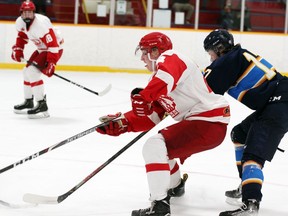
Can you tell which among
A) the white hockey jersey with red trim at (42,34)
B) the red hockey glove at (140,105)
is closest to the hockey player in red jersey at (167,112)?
the red hockey glove at (140,105)

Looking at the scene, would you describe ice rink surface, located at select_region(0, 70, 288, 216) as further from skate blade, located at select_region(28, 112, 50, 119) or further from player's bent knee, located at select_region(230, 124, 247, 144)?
player's bent knee, located at select_region(230, 124, 247, 144)

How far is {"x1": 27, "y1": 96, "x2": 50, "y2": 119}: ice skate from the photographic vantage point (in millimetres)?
6051

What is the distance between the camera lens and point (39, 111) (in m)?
6.09

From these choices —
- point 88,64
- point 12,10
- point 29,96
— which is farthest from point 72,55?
point 29,96

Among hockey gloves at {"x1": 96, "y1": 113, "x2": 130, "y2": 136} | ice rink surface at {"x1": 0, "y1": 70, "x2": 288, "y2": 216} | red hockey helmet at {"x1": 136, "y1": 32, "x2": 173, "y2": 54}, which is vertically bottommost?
ice rink surface at {"x1": 0, "y1": 70, "x2": 288, "y2": 216}

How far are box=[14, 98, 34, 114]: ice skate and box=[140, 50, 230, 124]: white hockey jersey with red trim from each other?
307 centimetres

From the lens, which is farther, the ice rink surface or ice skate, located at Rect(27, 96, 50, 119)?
ice skate, located at Rect(27, 96, 50, 119)

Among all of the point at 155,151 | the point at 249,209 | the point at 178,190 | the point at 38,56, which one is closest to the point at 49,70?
the point at 38,56

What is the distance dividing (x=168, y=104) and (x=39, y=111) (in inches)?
118

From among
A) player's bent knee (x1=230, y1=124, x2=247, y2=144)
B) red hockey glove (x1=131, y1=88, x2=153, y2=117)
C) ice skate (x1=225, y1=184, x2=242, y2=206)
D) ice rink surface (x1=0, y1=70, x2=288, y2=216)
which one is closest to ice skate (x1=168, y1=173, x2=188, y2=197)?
ice rink surface (x1=0, y1=70, x2=288, y2=216)

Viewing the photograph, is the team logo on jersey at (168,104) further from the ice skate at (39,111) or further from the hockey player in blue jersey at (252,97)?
the ice skate at (39,111)

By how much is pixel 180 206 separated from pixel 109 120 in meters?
0.54

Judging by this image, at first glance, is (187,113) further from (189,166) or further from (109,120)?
(189,166)

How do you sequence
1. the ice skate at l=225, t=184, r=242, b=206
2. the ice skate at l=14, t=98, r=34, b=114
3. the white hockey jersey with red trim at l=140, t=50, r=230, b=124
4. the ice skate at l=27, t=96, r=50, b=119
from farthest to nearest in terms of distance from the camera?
1. the ice skate at l=14, t=98, r=34, b=114
2. the ice skate at l=27, t=96, r=50, b=119
3. the ice skate at l=225, t=184, r=242, b=206
4. the white hockey jersey with red trim at l=140, t=50, r=230, b=124
